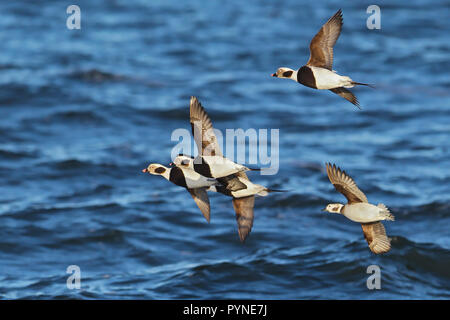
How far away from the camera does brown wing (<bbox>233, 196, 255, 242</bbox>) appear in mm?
9516

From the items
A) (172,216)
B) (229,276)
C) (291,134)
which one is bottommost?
(229,276)

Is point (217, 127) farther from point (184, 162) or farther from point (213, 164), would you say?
point (213, 164)

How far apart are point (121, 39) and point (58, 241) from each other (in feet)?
64.9

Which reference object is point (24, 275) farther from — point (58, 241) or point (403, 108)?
point (403, 108)

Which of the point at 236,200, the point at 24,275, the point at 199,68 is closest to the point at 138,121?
the point at 199,68

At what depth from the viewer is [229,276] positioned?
18.8 m

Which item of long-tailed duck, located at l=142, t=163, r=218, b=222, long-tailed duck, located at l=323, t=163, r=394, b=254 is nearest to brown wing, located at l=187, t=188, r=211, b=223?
long-tailed duck, located at l=142, t=163, r=218, b=222

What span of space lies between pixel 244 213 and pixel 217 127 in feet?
65.2

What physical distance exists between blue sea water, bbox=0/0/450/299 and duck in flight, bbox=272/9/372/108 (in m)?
7.51

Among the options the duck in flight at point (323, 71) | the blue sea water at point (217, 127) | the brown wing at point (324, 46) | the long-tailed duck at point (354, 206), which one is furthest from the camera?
the blue sea water at point (217, 127)

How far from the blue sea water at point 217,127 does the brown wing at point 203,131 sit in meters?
7.63

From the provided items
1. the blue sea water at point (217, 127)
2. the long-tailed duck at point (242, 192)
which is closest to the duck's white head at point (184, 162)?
the long-tailed duck at point (242, 192)

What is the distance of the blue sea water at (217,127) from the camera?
19.0m

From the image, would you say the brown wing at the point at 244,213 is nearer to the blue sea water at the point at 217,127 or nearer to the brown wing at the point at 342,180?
the brown wing at the point at 342,180
